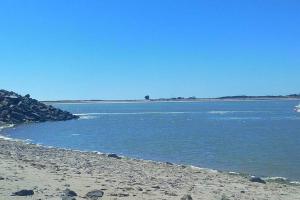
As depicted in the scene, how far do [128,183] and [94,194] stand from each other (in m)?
3.10

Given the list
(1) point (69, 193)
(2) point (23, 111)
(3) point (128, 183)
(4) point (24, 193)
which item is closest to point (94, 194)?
(1) point (69, 193)

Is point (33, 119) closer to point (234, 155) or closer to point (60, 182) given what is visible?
point (234, 155)

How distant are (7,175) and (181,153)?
17832 millimetres

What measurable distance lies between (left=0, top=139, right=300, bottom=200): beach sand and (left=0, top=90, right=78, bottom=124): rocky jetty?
48.0m

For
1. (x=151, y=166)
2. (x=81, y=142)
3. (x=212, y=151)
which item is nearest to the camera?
(x=151, y=166)

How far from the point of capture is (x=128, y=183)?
52.9ft

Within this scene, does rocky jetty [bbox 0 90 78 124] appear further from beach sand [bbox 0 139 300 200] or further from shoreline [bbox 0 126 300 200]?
beach sand [bbox 0 139 300 200]

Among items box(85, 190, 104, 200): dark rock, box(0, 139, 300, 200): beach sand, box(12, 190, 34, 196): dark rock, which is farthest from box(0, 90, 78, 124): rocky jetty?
box(12, 190, 34, 196): dark rock

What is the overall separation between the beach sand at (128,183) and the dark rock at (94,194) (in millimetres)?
163

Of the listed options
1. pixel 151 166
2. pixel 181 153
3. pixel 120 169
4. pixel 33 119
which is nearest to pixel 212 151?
pixel 181 153

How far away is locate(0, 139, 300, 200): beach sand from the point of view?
13883 mm

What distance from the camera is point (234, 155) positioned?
30703 mm

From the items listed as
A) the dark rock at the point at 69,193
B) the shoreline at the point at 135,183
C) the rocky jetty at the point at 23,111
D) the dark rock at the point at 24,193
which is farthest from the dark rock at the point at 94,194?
the rocky jetty at the point at 23,111

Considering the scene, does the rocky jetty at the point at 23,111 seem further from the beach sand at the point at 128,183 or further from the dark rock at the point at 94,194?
the dark rock at the point at 94,194
